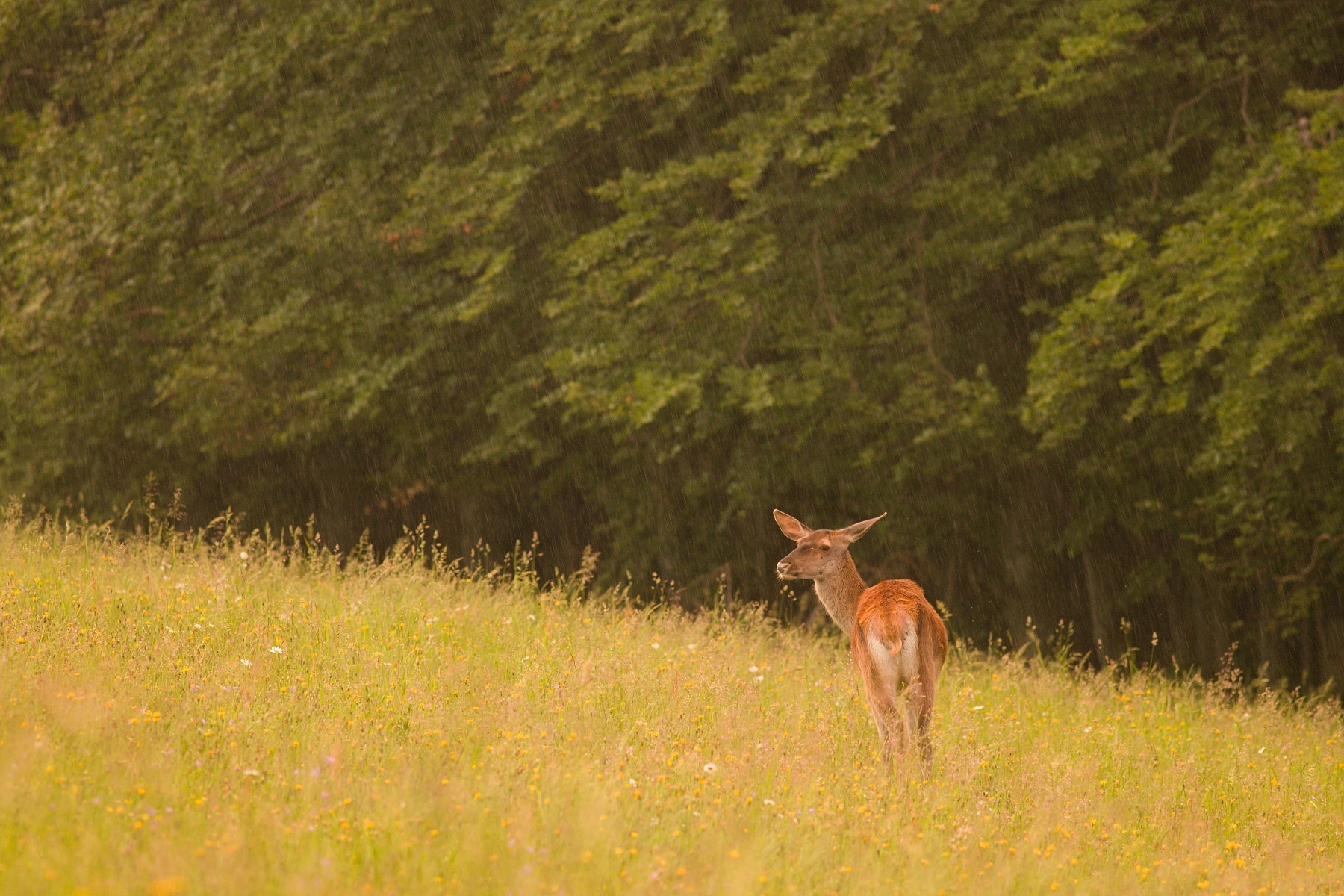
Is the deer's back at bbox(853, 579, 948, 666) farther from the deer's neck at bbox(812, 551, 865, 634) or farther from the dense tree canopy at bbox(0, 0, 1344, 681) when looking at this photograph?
the dense tree canopy at bbox(0, 0, 1344, 681)

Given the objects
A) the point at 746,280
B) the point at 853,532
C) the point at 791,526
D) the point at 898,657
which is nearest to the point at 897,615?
the point at 898,657

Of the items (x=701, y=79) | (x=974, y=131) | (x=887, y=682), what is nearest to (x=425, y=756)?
(x=887, y=682)

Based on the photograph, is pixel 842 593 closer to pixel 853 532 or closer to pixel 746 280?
pixel 853 532

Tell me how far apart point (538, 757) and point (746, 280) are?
26.2ft

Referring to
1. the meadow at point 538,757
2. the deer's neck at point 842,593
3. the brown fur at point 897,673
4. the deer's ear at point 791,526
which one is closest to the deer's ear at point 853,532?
the deer's neck at point 842,593

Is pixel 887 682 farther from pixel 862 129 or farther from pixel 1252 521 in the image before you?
pixel 862 129

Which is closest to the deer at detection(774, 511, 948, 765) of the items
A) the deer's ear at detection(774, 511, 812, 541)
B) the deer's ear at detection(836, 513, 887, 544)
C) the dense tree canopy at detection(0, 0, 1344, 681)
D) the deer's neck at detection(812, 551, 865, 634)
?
the deer's ear at detection(836, 513, 887, 544)

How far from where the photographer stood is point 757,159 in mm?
12109

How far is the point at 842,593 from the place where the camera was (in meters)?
8.23

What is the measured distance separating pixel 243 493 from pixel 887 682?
13.1m

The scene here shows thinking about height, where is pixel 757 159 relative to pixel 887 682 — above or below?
above

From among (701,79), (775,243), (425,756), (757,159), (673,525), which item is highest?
(701,79)

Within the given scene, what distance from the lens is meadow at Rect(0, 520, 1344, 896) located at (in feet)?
13.8

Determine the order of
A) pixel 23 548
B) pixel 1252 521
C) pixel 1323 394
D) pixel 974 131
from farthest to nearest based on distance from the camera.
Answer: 1. pixel 974 131
2. pixel 1252 521
3. pixel 1323 394
4. pixel 23 548
